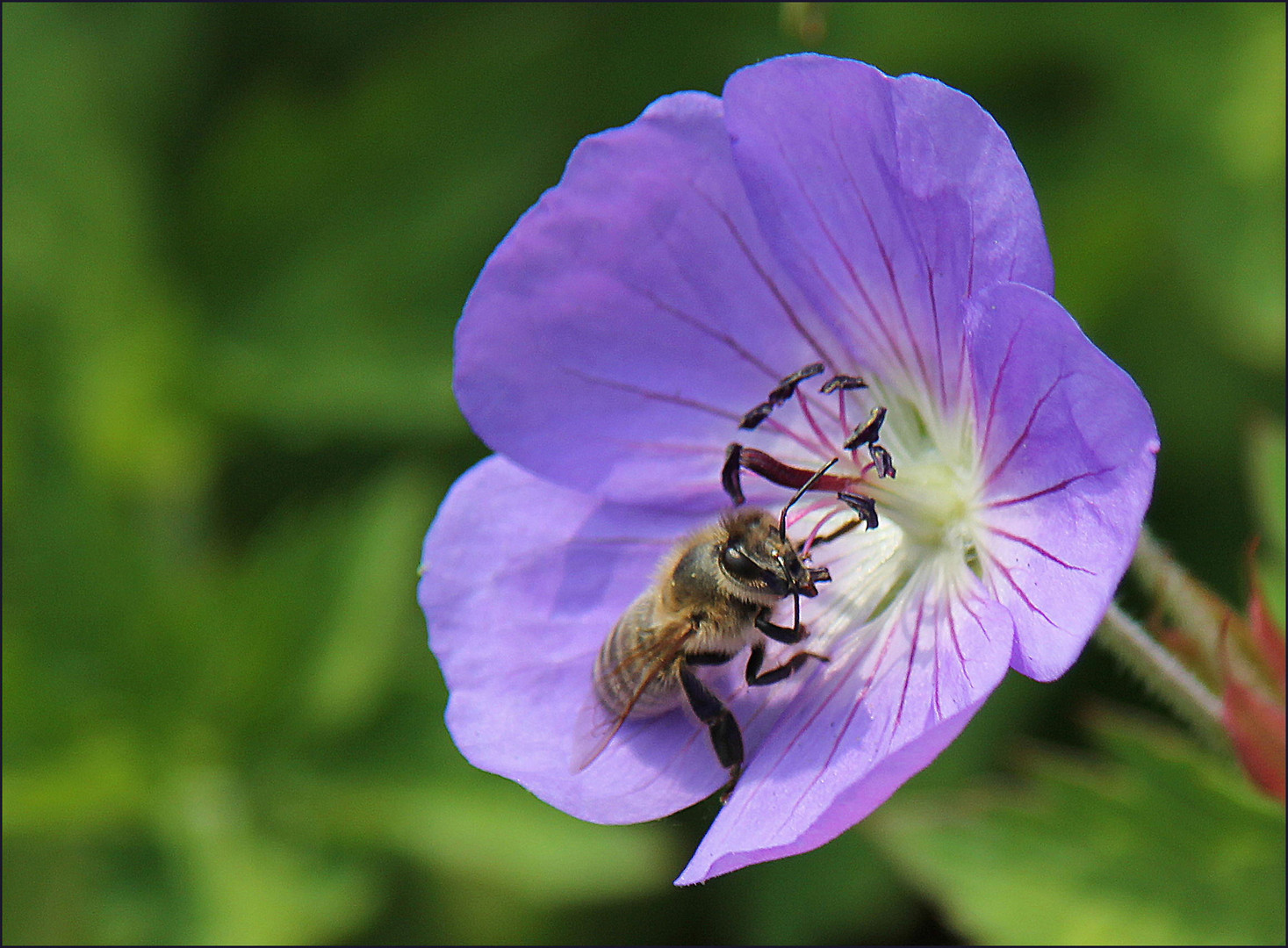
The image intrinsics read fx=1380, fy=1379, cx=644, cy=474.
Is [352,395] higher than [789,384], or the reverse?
[789,384]

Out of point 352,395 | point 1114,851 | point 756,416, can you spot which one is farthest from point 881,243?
point 352,395

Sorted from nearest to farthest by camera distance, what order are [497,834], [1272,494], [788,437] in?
1. [788,437]
2. [1272,494]
3. [497,834]

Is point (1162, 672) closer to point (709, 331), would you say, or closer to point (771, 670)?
point (771, 670)

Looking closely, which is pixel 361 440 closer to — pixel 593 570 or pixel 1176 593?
pixel 593 570

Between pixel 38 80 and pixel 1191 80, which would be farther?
pixel 38 80

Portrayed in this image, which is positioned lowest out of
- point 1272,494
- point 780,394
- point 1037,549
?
point 1272,494

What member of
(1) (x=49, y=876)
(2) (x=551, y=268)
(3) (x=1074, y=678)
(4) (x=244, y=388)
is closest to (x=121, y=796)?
(1) (x=49, y=876)

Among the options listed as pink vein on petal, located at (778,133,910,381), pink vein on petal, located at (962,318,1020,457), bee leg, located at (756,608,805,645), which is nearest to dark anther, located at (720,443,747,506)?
bee leg, located at (756,608,805,645)
